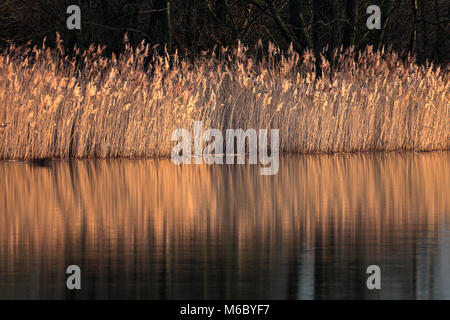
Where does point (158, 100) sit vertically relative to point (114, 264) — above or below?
above

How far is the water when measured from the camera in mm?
7098

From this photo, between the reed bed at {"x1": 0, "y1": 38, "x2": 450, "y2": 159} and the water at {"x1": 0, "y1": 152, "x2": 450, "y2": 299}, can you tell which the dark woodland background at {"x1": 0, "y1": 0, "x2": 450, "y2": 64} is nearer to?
the reed bed at {"x1": 0, "y1": 38, "x2": 450, "y2": 159}

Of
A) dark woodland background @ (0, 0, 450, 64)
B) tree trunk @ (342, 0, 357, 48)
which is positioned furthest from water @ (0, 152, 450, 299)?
tree trunk @ (342, 0, 357, 48)

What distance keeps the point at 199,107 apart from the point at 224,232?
32.0 ft

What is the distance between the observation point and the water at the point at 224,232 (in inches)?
279

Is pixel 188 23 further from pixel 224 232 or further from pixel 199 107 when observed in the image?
pixel 224 232

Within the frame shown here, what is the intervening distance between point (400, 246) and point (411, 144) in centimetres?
1230

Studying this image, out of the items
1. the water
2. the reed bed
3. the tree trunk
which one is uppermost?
the tree trunk

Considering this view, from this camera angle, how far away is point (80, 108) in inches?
724

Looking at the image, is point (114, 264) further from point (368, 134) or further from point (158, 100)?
point (368, 134)

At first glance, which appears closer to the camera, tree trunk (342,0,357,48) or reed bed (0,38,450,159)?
reed bed (0,38,450,159)

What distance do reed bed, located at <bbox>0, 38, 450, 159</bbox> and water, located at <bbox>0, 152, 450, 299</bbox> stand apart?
1900mm
